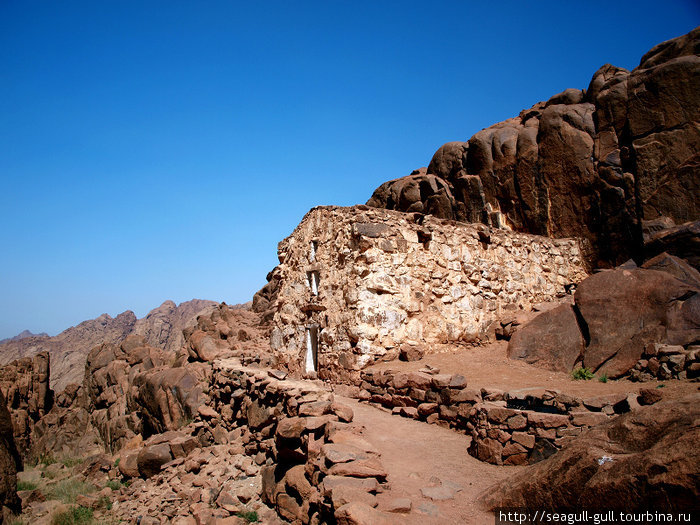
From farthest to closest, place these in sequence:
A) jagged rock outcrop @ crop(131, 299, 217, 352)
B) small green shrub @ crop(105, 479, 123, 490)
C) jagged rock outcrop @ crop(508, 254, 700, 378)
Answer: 1. jagged rock outcrop @ crop(131, 299, 217, 352)
2. small green shrub @ crop(105, 479, 123, 490)
3. jagged rock outcrop @ crop(508, 254, 700, 378)

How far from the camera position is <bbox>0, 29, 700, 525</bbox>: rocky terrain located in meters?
4.62

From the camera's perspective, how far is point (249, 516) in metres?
6.46

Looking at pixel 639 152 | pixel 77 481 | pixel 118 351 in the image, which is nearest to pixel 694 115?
pixel 639 152

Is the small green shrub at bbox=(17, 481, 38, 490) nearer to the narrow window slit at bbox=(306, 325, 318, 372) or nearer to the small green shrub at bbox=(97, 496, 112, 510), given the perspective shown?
the small green shrub at bbox=(97, 496, 112, 510)

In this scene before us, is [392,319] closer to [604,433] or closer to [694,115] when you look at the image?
[604,433]

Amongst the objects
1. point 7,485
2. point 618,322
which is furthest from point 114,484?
point 618,322

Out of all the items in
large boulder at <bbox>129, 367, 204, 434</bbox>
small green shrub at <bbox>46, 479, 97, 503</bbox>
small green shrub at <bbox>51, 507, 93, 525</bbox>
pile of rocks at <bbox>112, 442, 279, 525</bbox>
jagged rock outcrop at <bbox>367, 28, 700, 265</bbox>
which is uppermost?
jagged rock outcrop at <bbox>367, 28, 700, 265</bbox>

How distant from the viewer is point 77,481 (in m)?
11.6

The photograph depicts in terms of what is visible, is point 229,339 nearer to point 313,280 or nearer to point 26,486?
point 313,280

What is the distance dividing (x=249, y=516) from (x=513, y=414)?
4.43 m

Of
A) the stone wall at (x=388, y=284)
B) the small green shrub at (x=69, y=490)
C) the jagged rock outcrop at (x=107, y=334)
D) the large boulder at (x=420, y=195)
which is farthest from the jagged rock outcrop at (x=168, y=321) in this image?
the stone wall at (x=388, y=284)

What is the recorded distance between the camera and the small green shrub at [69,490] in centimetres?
1006

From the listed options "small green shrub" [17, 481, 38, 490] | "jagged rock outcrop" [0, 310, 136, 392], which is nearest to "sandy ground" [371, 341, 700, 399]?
"small green shrub" [17, 481, 38, 490]

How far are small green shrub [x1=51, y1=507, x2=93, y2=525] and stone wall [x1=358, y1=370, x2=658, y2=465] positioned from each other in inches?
279
